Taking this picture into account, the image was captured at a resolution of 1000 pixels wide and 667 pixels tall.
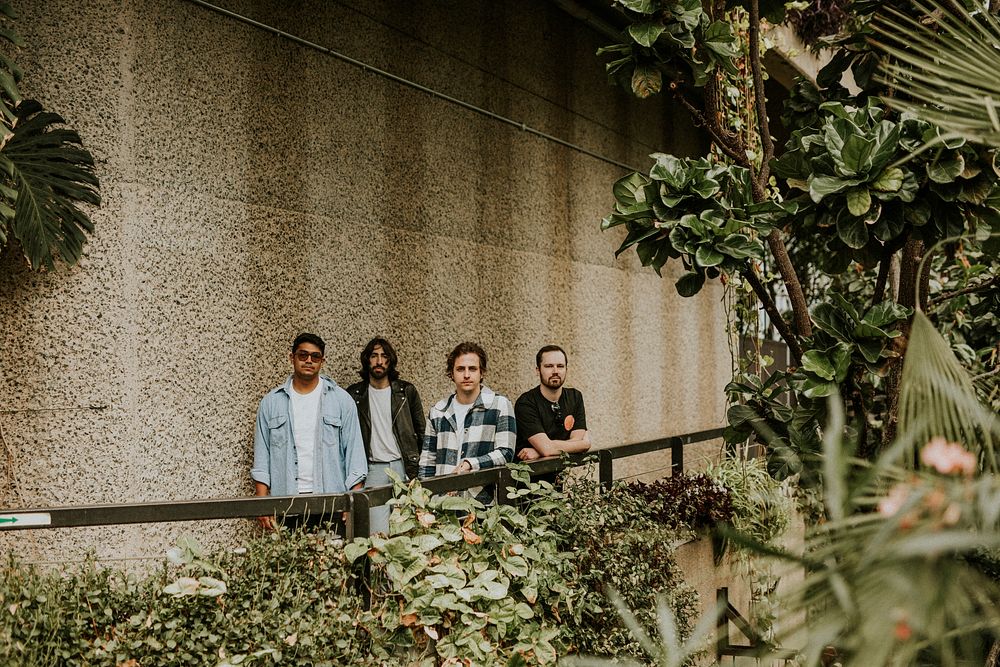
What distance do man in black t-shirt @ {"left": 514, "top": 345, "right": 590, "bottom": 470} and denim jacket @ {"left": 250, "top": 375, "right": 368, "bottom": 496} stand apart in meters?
0.95

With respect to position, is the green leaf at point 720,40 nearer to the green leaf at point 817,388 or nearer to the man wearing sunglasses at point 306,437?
the green leaf at point 817,388

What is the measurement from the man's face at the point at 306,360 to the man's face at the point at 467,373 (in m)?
0.77

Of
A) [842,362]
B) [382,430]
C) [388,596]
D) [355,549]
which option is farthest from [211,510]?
[842,362]

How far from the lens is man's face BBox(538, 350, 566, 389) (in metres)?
5.28

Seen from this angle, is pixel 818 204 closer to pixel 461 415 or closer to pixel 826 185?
pixel 826 185

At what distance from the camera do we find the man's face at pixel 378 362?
544 centimetres

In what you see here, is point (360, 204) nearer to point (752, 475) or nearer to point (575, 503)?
point (575, 503)

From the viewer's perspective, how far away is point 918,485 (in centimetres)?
111

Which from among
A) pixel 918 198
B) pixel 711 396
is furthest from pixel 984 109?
pixel 711 396

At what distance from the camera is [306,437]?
4.88 m

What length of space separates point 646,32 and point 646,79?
25cm

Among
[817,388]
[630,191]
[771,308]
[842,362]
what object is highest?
[630,191]

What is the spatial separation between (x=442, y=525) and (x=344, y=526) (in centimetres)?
42

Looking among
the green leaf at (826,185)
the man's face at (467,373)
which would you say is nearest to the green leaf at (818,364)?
the green leaf at (826,185)
